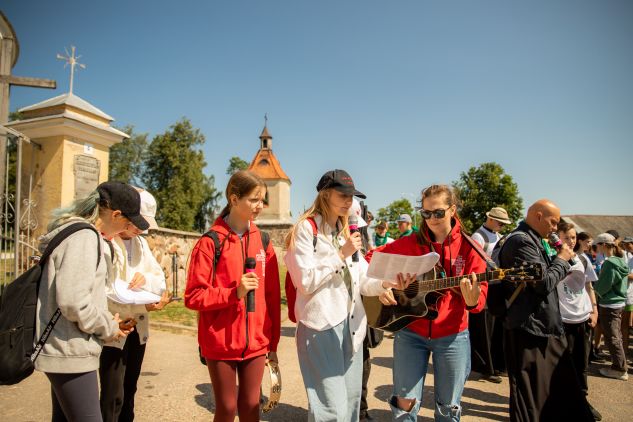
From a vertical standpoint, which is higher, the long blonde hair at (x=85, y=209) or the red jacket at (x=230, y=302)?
the long blonde hair at (x=85, y=209)

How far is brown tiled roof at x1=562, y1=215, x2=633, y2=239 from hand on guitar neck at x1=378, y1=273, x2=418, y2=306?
51055 mm

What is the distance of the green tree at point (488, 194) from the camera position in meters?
37.9

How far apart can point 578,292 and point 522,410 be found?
1.81 metres

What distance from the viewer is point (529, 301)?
3.33 metres

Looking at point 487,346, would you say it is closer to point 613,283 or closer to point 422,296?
point 613,283

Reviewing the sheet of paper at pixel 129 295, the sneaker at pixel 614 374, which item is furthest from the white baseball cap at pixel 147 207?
the sneaker at pixel 614 374

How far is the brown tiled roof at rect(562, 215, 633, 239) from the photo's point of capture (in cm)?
4547

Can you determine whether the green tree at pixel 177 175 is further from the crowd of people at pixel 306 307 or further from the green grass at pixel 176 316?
the crowd of people at pixel 306 307

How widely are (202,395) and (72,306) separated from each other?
302cm

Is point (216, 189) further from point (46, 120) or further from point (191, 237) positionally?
point (46, 120)

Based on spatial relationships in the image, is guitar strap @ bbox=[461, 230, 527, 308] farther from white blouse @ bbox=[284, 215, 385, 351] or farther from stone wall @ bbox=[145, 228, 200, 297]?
stone wall @ bbox=[145, 228, 200, 297]

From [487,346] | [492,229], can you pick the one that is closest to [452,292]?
[487,346]

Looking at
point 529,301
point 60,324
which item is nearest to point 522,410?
point 529,301

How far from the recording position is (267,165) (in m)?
53.4
